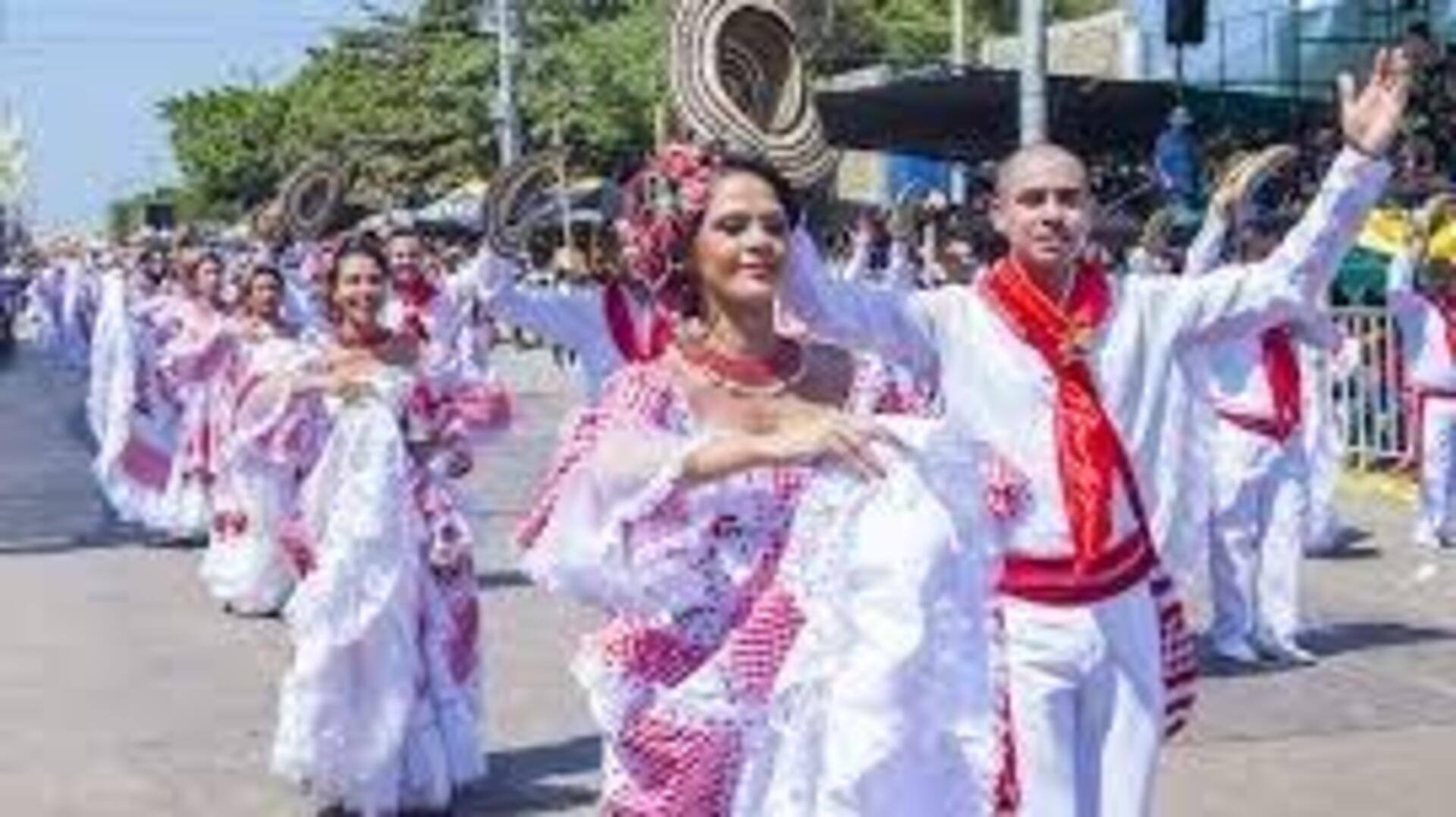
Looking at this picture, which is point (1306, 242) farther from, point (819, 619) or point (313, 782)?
point (313, 782)

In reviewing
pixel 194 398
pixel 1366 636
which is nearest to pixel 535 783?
pixel 1366 636

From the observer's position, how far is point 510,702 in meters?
10.7

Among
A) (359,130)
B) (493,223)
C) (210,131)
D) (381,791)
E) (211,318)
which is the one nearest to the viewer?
(381,791)

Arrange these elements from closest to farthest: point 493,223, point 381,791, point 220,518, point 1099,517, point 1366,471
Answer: point 1099,517 < point 381,791 < point 493,223 < point 220,518 < point 1366,471

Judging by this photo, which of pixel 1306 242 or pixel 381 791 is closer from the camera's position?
pixel 1306 242

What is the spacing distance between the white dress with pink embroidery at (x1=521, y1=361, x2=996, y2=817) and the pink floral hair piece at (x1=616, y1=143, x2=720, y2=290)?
18cm

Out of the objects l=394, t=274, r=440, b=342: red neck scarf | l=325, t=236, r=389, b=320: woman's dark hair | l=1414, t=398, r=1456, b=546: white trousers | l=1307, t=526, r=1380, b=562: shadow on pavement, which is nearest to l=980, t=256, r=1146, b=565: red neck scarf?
l=325, t=236, r=389, b=320: woman's dark hair

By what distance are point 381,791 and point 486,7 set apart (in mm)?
57254

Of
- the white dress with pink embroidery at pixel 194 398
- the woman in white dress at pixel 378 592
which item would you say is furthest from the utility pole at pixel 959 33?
the woman in white dress at pixel 378 592

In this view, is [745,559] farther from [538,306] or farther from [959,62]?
[959,62]

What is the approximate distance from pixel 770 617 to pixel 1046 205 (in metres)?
1.39

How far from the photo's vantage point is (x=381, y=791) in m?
8.64

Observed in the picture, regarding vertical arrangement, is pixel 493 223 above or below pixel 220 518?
above

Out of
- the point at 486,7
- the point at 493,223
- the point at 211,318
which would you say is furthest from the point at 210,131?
the point at 493,223
